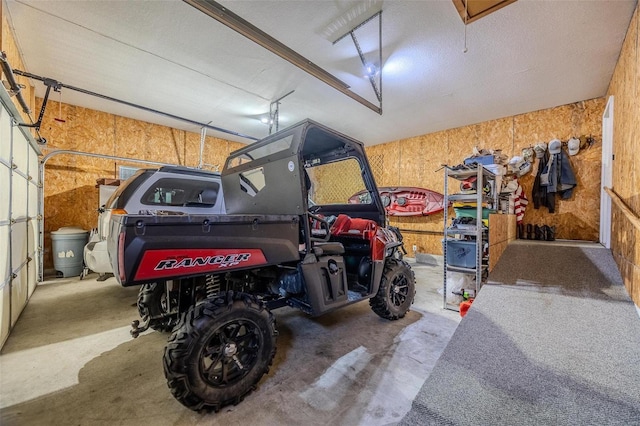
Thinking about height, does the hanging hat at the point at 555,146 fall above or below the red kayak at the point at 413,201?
above

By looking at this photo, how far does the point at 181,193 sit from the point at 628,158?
5.78 m

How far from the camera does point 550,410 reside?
1273 mm

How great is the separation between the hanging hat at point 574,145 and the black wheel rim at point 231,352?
6.18 m

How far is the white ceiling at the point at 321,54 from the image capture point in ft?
8.52

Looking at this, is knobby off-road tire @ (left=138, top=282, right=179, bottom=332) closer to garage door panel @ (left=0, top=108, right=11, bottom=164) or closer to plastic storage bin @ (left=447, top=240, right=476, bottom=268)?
garage door panel @ (left=0, top=108, right=11, bottom=164)

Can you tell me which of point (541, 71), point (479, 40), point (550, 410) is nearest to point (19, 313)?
point (550, 410)

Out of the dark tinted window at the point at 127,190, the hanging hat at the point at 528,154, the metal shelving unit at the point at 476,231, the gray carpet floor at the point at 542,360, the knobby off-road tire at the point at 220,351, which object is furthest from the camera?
the hanging hat at the point at 528,154

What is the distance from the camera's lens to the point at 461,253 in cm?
327

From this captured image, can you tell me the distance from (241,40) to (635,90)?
425 centimetres

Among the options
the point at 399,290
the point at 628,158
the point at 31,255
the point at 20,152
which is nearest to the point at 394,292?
the point at 399,290

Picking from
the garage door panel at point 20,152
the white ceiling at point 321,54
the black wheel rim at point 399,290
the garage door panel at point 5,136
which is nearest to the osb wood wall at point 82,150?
the white ceiling at point 321,54

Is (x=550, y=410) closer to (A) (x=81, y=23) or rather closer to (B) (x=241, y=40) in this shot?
(B) (x=241, y=40)

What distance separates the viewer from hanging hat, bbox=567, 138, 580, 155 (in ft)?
14.8

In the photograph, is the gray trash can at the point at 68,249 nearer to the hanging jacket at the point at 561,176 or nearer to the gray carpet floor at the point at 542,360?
the gray carpet floor at the point at 542,360
